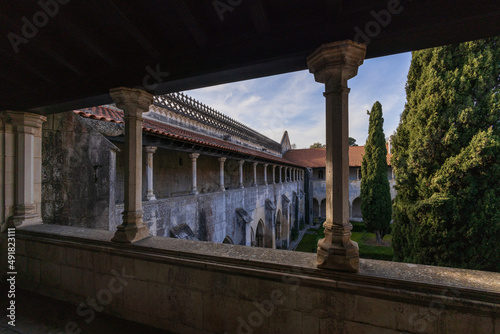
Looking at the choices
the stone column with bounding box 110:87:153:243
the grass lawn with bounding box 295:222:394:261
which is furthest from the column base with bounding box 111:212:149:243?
the grass lawn with bounding box 295:222:394:261

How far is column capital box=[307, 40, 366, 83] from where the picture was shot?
6.09 feet

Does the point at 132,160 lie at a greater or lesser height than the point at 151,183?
greater

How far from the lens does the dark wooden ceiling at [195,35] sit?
1.74m

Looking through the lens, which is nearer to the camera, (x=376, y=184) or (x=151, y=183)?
(x=151, y=183)

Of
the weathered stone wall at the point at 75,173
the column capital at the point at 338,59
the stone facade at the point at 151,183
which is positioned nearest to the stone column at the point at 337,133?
the column capital at the point at 338,59

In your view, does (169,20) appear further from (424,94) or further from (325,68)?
(424,94)

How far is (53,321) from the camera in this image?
8.61ft

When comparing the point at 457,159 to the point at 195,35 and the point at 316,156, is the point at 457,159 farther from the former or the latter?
the point at 316,156

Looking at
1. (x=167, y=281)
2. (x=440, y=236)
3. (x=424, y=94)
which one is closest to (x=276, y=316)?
(x=167, y=281)

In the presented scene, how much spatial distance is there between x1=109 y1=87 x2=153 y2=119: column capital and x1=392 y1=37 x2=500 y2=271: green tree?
25.1 feet

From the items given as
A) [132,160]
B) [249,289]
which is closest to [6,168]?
[132,160]

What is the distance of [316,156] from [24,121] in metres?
29.3

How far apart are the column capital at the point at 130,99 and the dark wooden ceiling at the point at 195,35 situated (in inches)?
3.7

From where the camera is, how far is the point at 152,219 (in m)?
5.61
